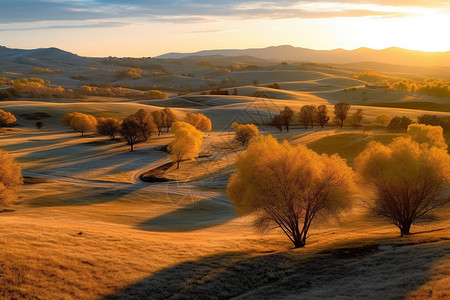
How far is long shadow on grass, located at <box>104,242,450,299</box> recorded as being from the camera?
21.8m

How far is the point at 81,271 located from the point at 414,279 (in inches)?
853

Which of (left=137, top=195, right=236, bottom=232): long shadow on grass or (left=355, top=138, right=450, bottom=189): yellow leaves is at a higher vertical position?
(left=355, top=138, right=450, bottom=189): yellow leaves

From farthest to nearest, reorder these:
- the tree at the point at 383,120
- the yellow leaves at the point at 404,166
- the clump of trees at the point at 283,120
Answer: the clump of trees at the point at 283,120 < the tree at the point at 383,120 < the yellow leaves at the point at 404,166

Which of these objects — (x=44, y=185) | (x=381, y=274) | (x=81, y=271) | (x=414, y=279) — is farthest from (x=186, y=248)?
(x=44, y=185)

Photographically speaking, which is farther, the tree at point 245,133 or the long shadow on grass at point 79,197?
the tree at point 245,133

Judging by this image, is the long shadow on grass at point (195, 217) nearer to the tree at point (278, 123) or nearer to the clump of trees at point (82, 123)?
the tree at point (278, 123)

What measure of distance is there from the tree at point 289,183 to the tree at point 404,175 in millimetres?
2802

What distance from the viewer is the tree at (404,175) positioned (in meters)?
31.4

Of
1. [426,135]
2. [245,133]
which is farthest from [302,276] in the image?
[245,133]

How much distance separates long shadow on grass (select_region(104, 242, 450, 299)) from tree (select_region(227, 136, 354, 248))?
176 inches

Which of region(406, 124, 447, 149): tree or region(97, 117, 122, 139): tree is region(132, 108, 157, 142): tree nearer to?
region(97, 117, 122, 139): tree

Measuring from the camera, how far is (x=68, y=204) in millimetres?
53906

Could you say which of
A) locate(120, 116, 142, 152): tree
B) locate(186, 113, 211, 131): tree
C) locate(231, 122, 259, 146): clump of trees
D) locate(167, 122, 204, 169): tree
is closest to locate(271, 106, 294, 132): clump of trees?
locate(186, 113, 211, 131): tree

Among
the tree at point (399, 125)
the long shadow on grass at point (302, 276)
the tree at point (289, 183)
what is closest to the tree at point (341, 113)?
the tree at point (399, 125)
